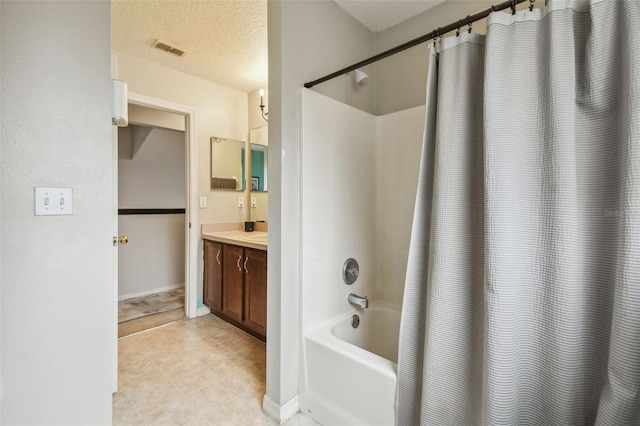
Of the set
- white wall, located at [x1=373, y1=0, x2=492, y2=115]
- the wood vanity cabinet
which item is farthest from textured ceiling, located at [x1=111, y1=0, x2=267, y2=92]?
the wood vanity cabinet

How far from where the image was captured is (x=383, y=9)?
2.03 metres

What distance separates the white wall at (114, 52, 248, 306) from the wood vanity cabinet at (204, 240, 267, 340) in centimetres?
19

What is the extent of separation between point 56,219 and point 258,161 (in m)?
2.42

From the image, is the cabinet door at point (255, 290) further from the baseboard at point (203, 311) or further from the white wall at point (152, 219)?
the white wall at point (152, 219)

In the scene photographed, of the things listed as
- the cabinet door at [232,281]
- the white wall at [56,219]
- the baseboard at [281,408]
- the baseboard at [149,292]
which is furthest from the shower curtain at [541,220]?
the baseboard at [149,292]

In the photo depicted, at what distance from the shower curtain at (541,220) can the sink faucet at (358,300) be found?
0.70 metres

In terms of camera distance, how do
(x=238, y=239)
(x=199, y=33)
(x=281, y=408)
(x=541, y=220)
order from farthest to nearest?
(x=238, y=239) → (x=199, y=33) → (x=281, y=408) → (x=541, y=220)

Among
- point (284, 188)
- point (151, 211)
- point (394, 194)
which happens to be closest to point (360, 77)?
point (394, 194)

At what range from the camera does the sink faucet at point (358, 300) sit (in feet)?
6.07

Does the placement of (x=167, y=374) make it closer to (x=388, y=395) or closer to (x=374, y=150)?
(x=388, y=395)

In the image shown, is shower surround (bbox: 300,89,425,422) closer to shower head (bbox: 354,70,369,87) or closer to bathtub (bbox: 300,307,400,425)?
bathtub (bbox: 300,307,400,425)

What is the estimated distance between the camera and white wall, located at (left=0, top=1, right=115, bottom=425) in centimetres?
101

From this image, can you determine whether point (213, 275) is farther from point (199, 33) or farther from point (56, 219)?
point (199, 33)

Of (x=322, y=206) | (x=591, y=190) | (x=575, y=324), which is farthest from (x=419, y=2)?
(x=575, y=324)
